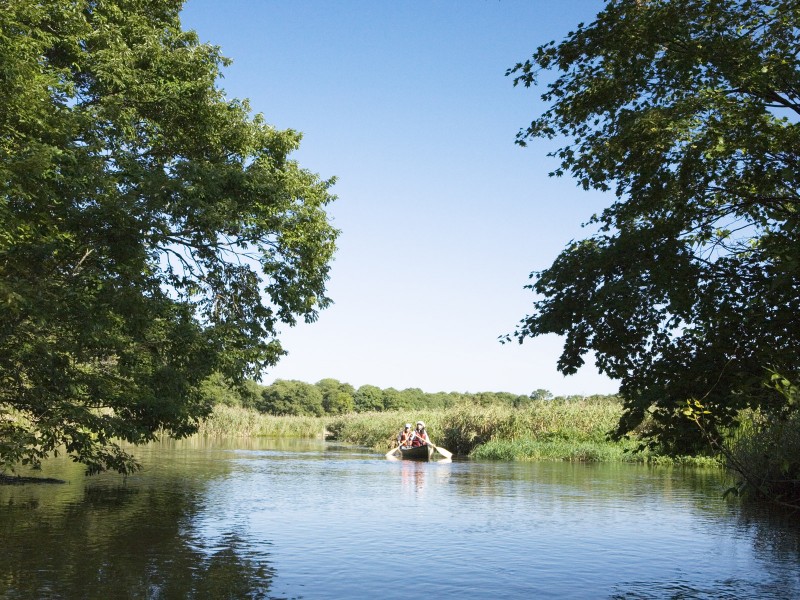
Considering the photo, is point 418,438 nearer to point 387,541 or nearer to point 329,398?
point 387,541

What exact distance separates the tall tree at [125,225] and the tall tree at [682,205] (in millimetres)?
8320

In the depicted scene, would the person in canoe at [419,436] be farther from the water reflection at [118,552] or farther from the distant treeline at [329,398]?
the distant treeline at [329,398]

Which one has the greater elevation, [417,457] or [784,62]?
[784,62]

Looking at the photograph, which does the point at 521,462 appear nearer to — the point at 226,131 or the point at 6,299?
the point at 226,131

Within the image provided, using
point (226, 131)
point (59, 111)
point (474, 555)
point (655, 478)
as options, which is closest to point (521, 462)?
point (655, 478)

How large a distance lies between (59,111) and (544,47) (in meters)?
10.2

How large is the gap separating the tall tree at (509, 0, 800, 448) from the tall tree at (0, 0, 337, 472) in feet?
27.3

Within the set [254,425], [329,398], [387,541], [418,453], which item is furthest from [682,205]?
[329,398]

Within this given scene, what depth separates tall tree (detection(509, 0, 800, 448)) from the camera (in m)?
12.7

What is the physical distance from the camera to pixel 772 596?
1000 cm

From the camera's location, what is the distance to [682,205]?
44.9 feet

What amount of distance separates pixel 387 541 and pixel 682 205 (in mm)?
7927

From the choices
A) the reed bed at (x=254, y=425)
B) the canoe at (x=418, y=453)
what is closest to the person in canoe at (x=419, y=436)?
the canoe at (x=418, y=453)

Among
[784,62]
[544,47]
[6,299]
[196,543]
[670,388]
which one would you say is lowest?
[196,543]
